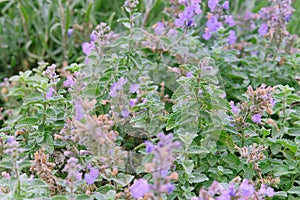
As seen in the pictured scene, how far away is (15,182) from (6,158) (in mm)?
333

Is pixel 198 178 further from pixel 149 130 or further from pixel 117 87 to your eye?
pixel 117 87

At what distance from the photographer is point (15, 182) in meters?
1.51

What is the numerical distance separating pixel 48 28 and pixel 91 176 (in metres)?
1.88

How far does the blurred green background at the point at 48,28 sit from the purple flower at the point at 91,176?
1576 mm

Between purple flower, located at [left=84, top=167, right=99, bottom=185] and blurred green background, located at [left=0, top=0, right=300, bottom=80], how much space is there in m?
1.58

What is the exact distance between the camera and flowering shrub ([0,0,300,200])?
1562 millimetres

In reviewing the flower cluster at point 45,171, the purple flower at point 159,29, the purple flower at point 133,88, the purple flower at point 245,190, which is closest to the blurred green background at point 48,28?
the purple flower at point 159,29

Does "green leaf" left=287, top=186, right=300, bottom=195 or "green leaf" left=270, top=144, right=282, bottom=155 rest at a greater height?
"green leaf" left=270, top=144, right=282, bottom=155

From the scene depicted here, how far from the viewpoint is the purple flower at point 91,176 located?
5.54 ft

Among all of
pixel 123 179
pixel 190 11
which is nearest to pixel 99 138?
pixel 123 179

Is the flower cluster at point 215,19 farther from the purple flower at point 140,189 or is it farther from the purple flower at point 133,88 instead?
the purple flower at point 140,189

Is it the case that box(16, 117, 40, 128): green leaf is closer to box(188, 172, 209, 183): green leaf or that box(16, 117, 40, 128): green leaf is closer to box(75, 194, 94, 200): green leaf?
box(75, 194, 94, 200): green leaf

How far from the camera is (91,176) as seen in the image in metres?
1.70

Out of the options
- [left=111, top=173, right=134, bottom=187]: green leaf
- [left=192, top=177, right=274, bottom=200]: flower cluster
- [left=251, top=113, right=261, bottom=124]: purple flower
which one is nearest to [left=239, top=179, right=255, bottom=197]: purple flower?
[left=192, top=177, right=274, bottom=200]: flower cluster
